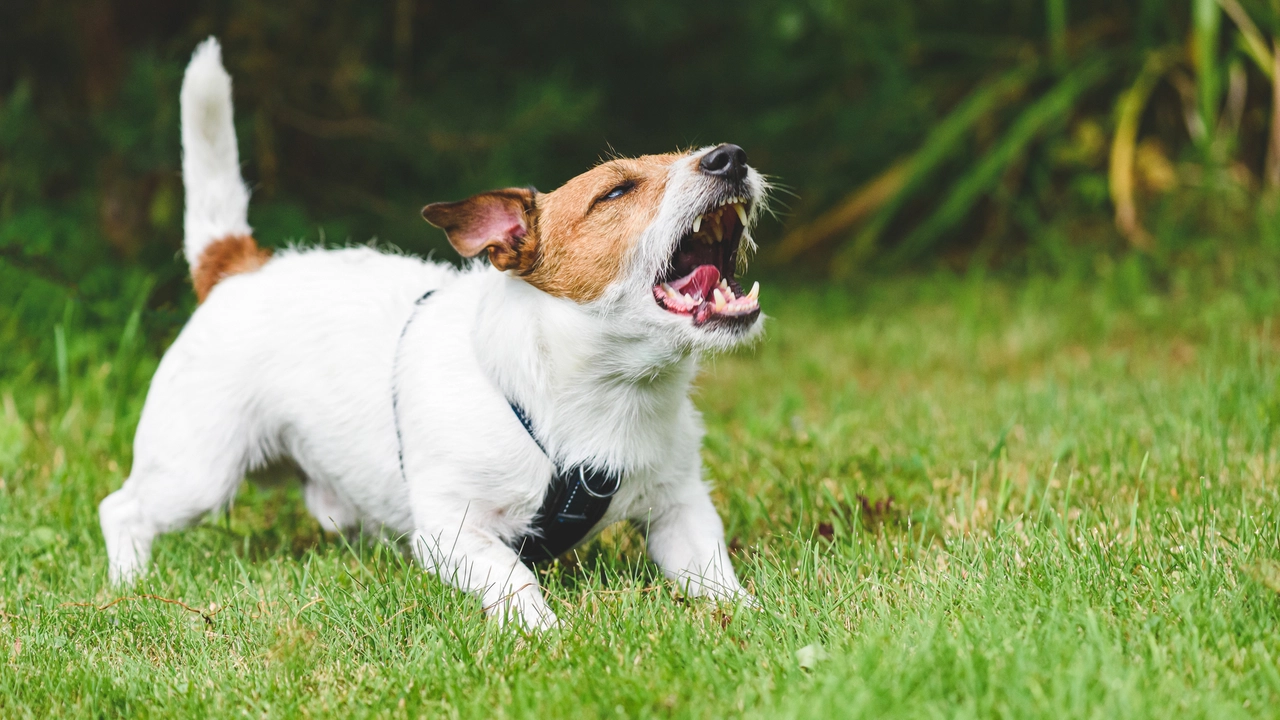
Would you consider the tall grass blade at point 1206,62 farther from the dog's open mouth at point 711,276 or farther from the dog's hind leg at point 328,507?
the dog's hind leg at point 328,507

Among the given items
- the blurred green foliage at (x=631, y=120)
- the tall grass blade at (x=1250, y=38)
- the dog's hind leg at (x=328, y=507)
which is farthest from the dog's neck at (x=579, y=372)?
the tall grass blade at (x=1250, y=38)

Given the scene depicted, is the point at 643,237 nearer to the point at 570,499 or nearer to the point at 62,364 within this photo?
the point at 570,499

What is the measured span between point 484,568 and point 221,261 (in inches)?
56.6

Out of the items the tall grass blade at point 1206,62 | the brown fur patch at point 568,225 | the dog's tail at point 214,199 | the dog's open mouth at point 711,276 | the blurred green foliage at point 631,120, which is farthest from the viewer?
the tall grass blade at point 1206,62

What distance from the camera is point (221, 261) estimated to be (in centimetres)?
343

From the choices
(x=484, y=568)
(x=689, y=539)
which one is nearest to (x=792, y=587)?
(x=689, y=539)

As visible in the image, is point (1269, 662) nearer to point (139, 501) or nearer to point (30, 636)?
point (30, 636)

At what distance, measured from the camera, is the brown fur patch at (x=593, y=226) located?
2.71m

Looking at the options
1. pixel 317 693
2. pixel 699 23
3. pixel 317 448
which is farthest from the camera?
pixel 699 23

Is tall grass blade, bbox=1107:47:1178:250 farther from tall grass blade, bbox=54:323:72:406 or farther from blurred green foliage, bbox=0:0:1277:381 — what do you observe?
tall grass blade, bbox=54:323:72:406

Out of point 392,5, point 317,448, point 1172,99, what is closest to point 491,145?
point 392,5

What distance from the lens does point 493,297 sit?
2.84 meters

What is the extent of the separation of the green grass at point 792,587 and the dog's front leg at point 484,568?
0.18 ft

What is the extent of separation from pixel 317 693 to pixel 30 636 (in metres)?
0.75
